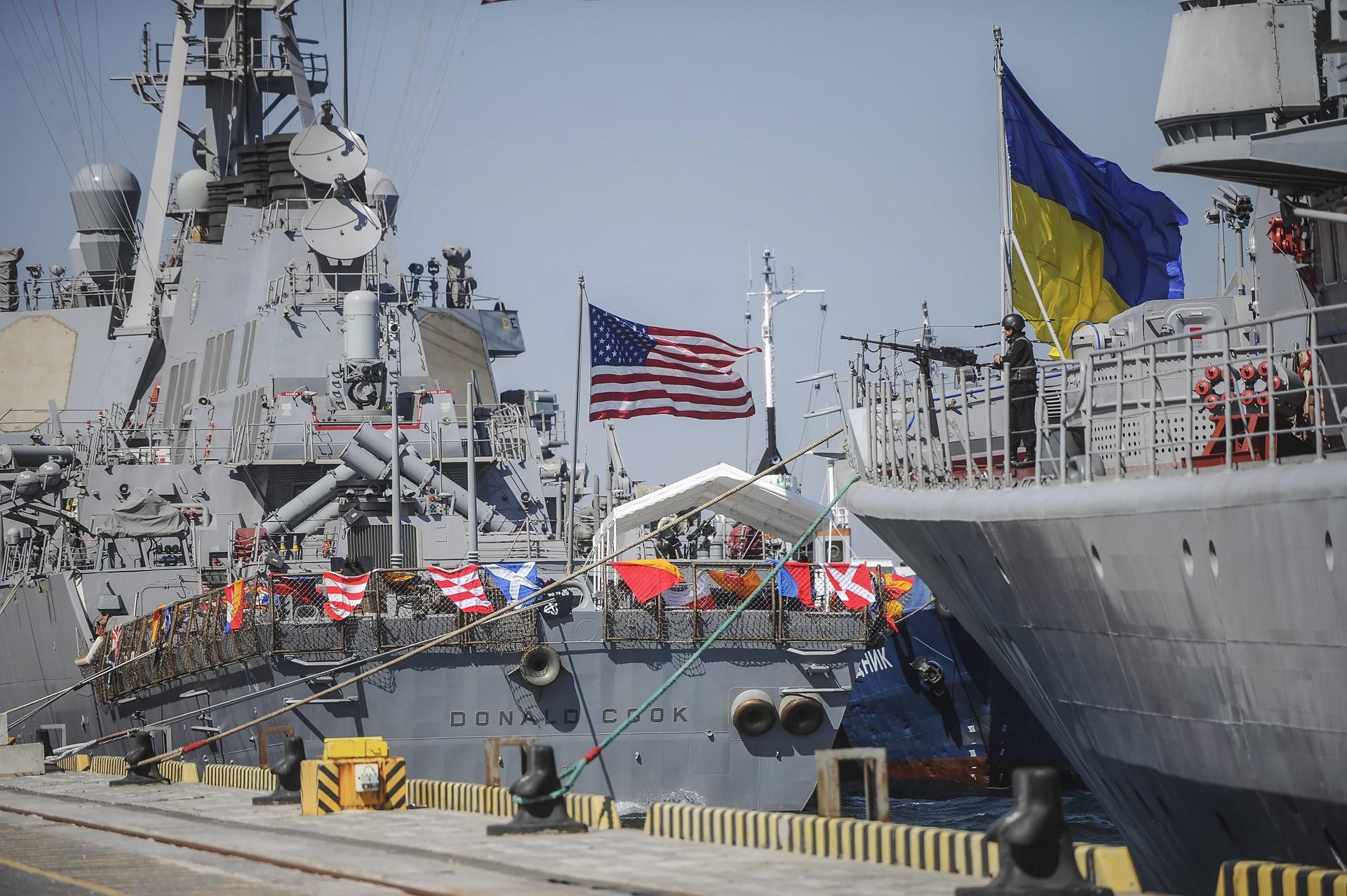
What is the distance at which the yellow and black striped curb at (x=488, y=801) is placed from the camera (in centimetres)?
1185

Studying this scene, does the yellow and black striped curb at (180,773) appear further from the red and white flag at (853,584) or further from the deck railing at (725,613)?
the red and white flag at (853,584)

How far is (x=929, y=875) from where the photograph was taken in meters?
9.14

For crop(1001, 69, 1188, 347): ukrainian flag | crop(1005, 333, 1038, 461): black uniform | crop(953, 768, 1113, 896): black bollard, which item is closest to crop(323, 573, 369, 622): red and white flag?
crop(1001, 69, 1188, 347): ukrainian flag

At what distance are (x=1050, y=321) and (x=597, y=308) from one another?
20.9 ft

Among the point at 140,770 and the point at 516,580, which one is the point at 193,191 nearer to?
the point at 516,580

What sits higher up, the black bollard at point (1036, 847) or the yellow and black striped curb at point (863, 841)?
the black bollard at point (1036, 847)

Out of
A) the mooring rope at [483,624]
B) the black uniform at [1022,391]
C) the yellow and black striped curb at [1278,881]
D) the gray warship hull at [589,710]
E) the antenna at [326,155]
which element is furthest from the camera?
the antenna at [326,155]

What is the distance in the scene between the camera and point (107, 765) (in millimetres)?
20141

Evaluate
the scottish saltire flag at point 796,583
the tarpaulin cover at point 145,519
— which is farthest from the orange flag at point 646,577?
the tarpaulin cover at point 145,519

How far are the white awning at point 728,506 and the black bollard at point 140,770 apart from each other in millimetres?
6465

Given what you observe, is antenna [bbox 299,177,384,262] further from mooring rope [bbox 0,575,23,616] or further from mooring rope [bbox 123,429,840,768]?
mooring rope [bbox 123,429,840,768]

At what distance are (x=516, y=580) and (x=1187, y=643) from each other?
10.1 meters

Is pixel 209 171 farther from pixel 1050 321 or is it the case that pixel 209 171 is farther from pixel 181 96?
pixel 1050 321

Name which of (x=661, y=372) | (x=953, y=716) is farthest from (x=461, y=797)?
(x=953, y=716)
